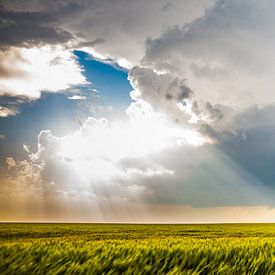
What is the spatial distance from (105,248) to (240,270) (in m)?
2.98

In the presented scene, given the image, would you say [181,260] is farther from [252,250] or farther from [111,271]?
[252,250]

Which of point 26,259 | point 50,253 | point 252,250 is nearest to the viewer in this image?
point 26,259

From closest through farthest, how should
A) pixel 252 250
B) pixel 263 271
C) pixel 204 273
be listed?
pixel 204 273, pixel 263 271, pixel 252 250

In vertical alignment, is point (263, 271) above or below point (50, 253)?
below

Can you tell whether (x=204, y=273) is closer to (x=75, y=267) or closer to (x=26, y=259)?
(x=75, y=267)

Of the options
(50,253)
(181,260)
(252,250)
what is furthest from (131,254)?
(252,250)

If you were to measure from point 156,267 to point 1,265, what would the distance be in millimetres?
3020

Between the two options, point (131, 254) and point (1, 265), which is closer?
point (1, 265)

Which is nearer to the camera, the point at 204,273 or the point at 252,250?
the point at 204,273

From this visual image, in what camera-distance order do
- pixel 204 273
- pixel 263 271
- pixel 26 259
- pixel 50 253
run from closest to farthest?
pixel 26 259 < pixel 50 253 < pixel 204 273 < pixel 263 271

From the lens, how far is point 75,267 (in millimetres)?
6789

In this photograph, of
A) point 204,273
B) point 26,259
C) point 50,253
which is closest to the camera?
point 26,259

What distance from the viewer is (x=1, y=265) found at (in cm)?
630

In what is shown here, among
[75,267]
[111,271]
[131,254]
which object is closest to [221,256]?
[131,254]
